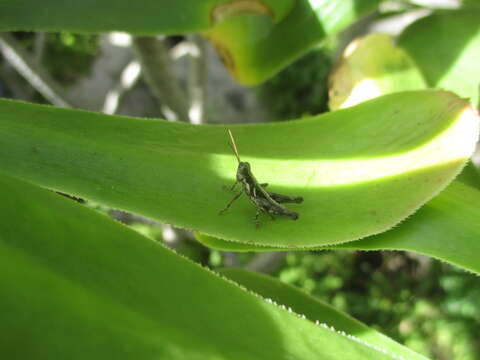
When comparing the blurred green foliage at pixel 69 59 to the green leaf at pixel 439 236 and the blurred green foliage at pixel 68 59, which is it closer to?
the blurred green foliage at pixel 68 59

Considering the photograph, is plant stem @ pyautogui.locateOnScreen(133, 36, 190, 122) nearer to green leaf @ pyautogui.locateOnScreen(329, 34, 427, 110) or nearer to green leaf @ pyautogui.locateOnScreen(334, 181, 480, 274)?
green leaf @ pyautogui.locateOnScreen(329, 34, 427, 110)

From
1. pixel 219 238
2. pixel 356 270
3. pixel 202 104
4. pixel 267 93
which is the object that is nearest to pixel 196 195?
pixel 219 238

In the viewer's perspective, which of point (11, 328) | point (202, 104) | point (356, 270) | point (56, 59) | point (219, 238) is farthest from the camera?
point (56, 59)

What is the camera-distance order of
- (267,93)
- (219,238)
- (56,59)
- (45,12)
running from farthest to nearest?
1. (267,93)
2. (56,59)
3. (45,12)
4. (219,238)

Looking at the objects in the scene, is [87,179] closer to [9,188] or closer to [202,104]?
[9,188]

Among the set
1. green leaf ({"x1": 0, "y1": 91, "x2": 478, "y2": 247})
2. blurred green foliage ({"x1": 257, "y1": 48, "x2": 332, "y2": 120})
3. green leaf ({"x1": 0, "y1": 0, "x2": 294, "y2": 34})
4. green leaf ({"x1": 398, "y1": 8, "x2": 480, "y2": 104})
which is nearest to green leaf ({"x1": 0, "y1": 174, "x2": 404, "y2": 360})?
green leaf ({"x1": 0, "y1": 91, "x2": 478, "y2": 247})

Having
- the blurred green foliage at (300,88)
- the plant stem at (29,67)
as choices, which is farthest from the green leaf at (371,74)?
the blurred green foliage at (300,88)

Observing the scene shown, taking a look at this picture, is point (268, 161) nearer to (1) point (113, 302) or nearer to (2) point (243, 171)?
(2) point (243, 171)
